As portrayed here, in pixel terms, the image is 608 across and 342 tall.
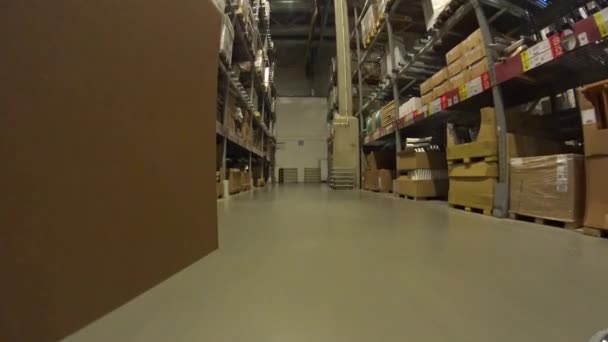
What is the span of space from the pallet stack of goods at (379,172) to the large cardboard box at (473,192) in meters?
1.93

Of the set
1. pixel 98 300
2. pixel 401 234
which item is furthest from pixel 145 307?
pixel 401 234

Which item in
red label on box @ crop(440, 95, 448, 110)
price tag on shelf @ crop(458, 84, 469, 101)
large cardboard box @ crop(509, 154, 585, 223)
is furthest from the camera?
red label on box @ crop(440, 95, 448, 110)

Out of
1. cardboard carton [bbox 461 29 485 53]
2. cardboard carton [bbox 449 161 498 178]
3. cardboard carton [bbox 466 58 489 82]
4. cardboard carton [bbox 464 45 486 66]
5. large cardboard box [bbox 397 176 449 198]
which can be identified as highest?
cardboard carton [bbox 461 29 485 53]

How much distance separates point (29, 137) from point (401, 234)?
4.28 feet

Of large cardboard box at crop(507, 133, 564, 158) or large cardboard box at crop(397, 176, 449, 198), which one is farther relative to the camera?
large cardboard box at crop(397, 176, 449, 198)

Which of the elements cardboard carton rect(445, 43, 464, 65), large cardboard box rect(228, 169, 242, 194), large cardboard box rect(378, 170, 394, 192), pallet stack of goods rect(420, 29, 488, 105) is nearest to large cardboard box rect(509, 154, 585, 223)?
pallet stack of goods rect(420, 29, 488, 105)

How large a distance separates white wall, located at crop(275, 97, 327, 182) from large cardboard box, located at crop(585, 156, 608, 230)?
977cm

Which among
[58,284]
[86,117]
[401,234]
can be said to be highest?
[86,117]

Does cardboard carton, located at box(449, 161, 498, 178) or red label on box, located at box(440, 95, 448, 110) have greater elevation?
red label on box, located at box(440, 95, 448, 110)

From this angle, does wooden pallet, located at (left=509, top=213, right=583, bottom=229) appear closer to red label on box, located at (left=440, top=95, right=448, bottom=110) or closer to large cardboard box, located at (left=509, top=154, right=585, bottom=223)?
large cardboard box, located at (left=509, top=154, right=585, bottom=223)

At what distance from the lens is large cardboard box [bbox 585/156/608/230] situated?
1.14 meters

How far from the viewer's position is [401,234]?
1.28m

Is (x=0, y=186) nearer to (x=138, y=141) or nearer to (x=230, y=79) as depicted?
(x=138, y=141)

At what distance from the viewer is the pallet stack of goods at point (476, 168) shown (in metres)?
1.79
